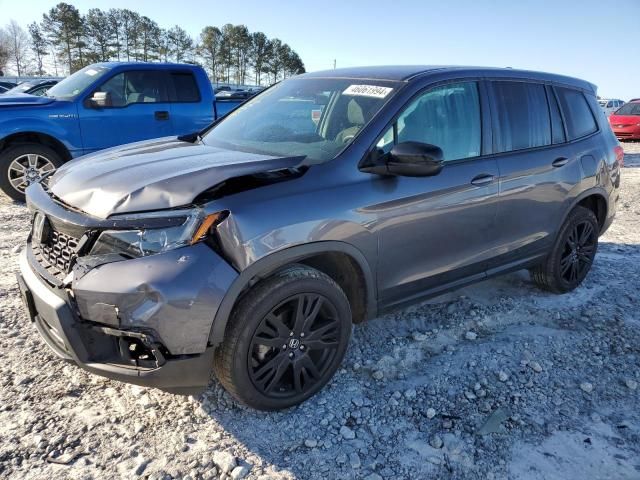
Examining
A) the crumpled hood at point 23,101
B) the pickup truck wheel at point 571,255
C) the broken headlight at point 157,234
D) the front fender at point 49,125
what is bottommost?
the pickup truck wheel at point 571,255

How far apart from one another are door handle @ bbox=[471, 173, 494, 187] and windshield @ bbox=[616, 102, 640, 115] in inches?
703

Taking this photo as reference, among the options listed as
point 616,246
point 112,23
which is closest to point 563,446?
point 616,246

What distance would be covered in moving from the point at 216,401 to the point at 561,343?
239 centimetres

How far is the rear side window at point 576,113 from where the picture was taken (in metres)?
4.13

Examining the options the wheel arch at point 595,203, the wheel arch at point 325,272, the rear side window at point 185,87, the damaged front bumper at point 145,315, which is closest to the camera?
the damaged front bumper at point 145,315

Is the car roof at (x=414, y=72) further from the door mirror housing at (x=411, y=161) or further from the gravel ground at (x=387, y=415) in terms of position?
the gravel ground at (x=387, y=415)

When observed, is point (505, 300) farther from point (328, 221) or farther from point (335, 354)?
point (328, 221)

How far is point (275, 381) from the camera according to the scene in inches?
104

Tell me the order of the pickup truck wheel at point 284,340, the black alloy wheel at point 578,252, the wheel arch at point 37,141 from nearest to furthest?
the pickup truck wheel at point 284,340 < the black alloy wheel at point 578,252 < the wheel arch at point 37,141

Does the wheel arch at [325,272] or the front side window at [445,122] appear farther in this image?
the front side window at [445,122]

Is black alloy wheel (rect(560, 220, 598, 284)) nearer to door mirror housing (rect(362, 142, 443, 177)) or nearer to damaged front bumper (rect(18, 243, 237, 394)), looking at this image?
door mirror housing (rect(362, 142, 443, 177))

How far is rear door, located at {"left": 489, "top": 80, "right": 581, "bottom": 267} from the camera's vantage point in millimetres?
3547

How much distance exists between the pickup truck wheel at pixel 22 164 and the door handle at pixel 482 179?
19.0ft

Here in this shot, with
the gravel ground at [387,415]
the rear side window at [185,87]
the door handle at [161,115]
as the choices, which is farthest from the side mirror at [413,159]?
the rear side window at [185,87]
